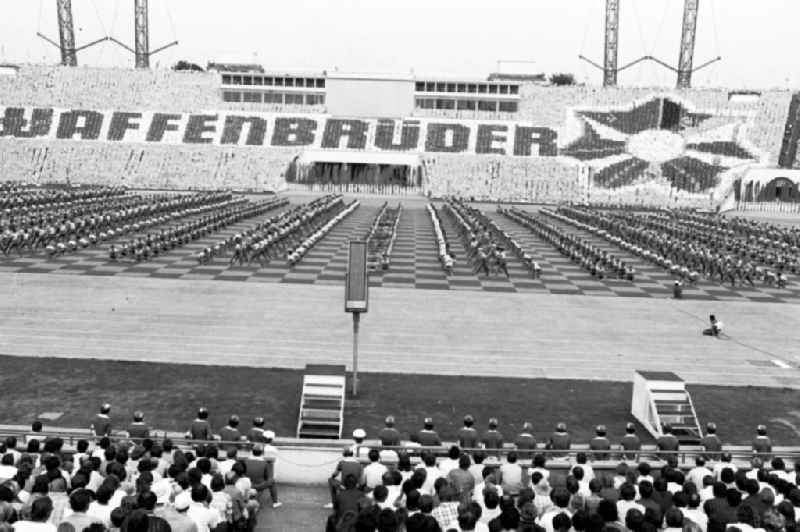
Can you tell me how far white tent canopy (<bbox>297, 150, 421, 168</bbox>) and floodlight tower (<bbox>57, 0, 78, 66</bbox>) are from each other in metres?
47.6

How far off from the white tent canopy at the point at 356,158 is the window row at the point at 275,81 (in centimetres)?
1901

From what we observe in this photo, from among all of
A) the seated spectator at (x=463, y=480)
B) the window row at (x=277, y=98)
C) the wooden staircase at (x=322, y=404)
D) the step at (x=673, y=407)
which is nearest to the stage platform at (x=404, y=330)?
the step at (x=673, y=407)

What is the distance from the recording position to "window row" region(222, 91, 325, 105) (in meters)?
96.3

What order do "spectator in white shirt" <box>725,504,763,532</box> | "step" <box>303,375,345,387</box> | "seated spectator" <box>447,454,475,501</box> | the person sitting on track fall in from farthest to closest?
1. the person sitting on track
2. "step" <box>303,375,345,387</box>
3. "seated spectator" <box>447,454,475,501</box>
4. "spectator in white shirt" <box>725,504,763,532</box>

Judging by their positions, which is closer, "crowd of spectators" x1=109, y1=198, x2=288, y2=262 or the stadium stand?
"crowd of spectators" x1=109, y1=198, x2=288, y2=262

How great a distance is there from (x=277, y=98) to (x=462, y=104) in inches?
934

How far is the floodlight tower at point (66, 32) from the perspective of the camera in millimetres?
Result: 104750

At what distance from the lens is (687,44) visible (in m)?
103

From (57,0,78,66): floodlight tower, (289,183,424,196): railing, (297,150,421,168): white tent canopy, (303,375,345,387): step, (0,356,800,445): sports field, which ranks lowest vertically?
(0,356,800,445): sports field

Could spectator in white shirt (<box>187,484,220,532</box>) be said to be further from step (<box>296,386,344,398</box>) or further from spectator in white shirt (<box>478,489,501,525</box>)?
step (<box>296,386,344,398</box>)

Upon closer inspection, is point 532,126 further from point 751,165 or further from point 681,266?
point 681,266

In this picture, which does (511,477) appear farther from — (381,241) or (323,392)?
(381,241)

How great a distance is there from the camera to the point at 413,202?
6931 cm

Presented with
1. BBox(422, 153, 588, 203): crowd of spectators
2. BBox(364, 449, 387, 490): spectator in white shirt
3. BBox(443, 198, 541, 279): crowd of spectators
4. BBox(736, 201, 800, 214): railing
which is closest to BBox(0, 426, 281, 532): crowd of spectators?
BBox(364, 449, 387, 490): spectator in white shirt
